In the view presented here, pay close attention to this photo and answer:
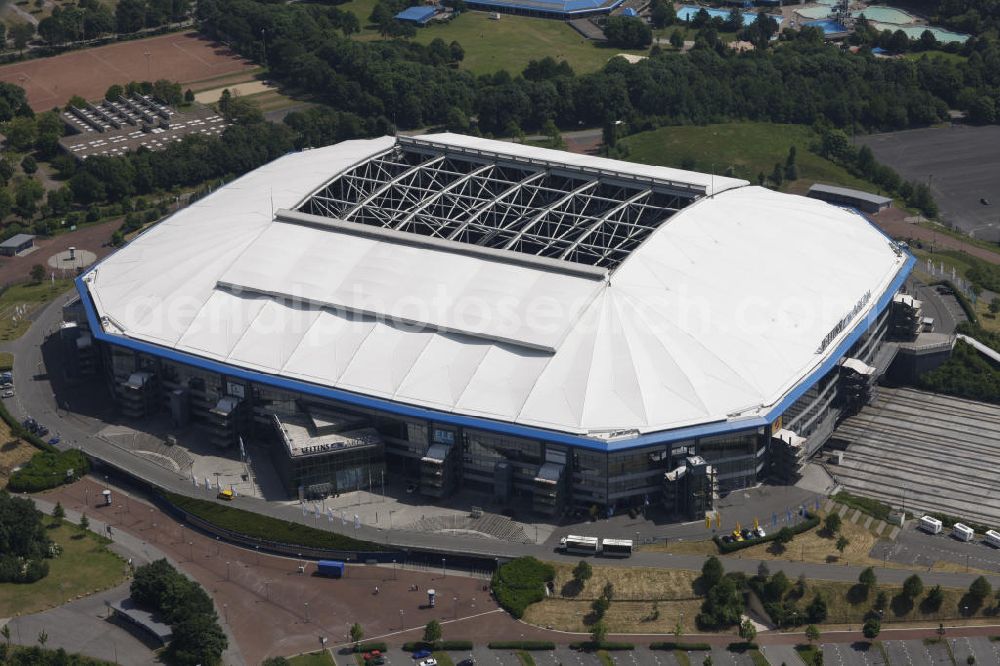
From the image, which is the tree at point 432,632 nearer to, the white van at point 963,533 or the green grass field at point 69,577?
the green grass field at point 69,577

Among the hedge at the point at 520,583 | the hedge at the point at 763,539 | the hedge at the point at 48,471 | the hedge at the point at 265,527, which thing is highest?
the hedge at the point at 763,539

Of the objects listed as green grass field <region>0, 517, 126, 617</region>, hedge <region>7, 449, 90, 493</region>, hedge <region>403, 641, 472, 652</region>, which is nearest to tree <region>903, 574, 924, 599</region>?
hedge <region>403, 641, 472, 652</region>

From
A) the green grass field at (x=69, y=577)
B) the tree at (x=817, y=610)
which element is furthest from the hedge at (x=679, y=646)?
the green grass field at (x=69, y=577)

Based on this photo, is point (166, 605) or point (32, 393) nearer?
point (166, 605)

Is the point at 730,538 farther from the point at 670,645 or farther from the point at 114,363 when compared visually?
the point at 114,363

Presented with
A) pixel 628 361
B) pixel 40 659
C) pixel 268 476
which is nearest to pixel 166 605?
pixel 40 659

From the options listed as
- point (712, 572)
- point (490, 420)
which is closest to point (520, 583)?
point (712, 572)
